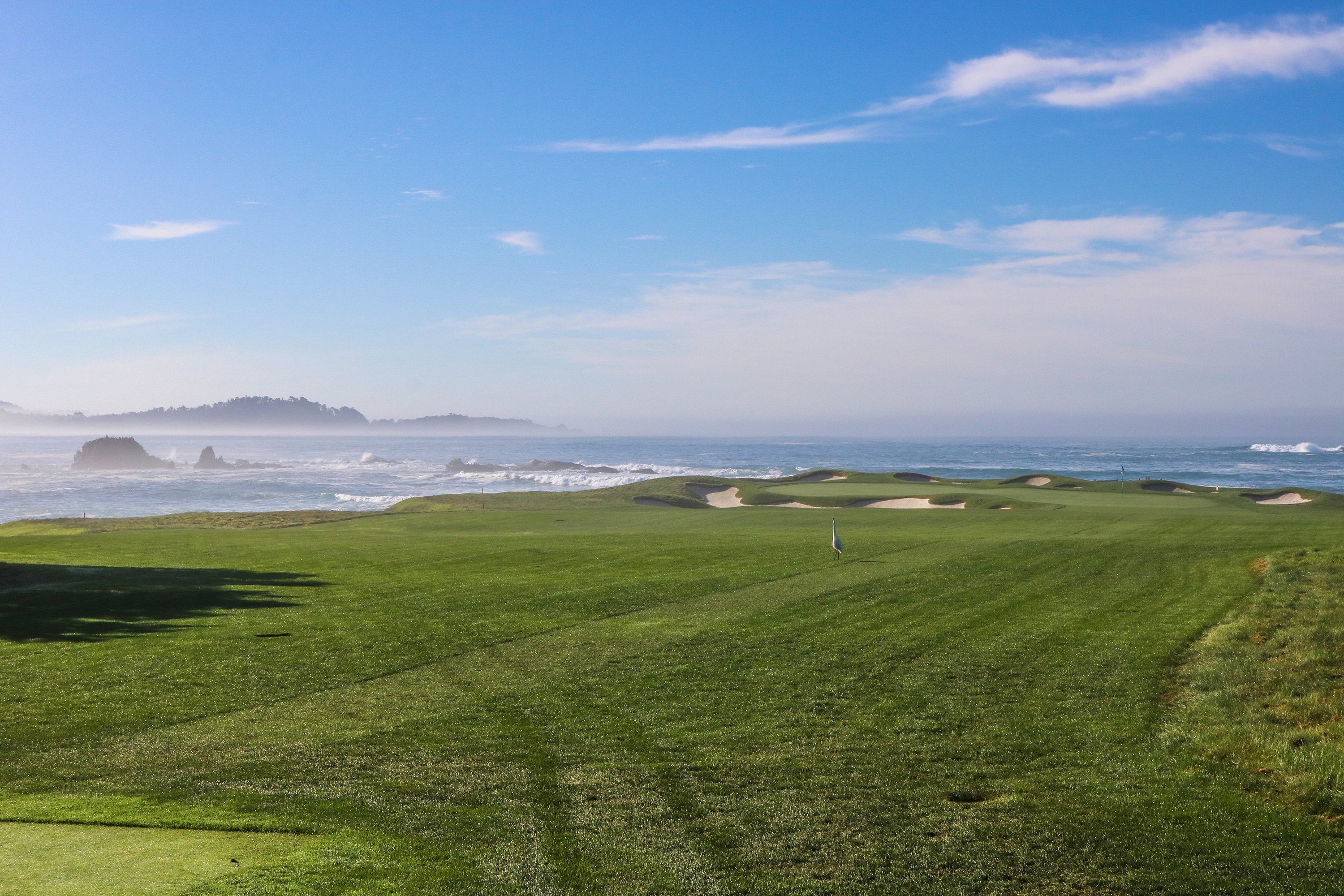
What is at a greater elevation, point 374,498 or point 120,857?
point 120,857

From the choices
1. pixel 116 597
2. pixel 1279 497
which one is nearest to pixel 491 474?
pixel 1279 497

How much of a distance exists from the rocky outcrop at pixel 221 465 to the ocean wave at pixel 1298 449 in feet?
498

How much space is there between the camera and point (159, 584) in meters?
20.4

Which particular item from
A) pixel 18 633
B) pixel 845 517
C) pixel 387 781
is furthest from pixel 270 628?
pixel 845 517

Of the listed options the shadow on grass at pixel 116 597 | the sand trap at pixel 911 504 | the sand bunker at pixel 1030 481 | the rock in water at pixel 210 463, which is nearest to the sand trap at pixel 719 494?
the sand trap at pixel 911 504

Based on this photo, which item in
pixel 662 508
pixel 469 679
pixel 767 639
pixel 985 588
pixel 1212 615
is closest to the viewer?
pixel 469 679

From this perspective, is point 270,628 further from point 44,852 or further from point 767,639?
point 44,852

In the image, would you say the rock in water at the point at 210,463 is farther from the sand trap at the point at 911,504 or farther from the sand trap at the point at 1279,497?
the sand trap at the point at 1279,497

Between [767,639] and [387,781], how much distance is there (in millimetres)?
7726

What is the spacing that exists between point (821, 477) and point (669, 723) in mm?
51510

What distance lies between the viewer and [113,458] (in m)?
140

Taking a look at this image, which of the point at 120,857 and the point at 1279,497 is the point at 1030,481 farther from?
the point at 120,857

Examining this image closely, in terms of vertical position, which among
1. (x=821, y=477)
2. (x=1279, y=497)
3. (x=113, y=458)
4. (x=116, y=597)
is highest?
(x=821, y=477)

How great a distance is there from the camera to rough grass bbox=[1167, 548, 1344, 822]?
8703 mm
